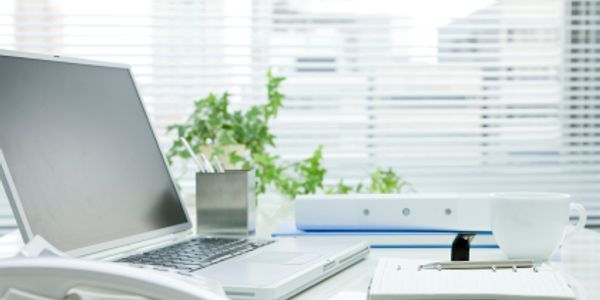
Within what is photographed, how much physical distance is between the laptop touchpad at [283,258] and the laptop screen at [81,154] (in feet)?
0.76

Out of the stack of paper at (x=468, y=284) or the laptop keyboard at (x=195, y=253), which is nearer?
the stack of paper at (x=468, y=284)

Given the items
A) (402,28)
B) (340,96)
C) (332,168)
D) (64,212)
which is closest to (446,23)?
(402,28)

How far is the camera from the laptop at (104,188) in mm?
934

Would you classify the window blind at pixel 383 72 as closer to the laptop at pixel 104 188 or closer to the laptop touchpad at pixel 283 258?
the laptop at pixel 104 188

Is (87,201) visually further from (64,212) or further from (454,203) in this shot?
(454,203)

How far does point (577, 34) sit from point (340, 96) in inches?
37.2

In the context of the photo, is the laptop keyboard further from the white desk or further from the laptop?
the white desk

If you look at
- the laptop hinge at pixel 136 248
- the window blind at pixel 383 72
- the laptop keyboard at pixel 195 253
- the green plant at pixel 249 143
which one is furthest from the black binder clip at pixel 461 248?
the window blind at pixel 383 72

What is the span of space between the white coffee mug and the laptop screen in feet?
1.80

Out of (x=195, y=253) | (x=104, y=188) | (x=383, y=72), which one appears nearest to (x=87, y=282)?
(x=195, y=253)

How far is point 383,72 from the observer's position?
9.51 feet

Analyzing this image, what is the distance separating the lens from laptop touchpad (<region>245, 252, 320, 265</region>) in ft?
3.17

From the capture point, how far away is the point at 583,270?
104cm

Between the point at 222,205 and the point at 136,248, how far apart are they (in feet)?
0.58
